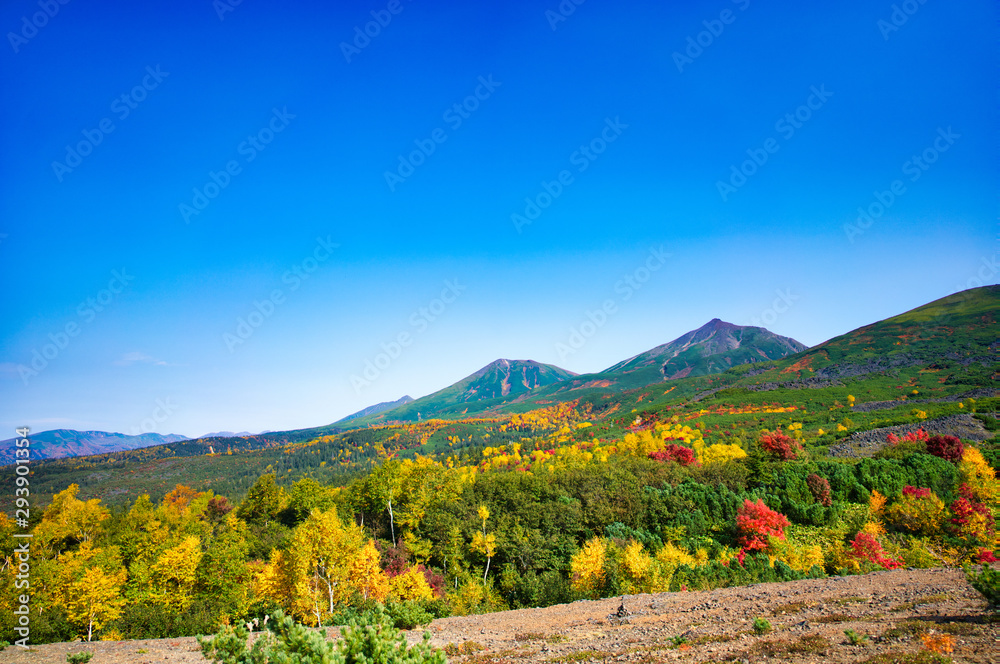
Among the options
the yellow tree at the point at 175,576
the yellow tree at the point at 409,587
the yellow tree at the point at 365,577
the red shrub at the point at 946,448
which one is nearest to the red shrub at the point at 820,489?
the red shrub at the point at 946,448

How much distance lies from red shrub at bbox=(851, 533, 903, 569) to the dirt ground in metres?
9.61

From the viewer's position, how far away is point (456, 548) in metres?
43.7

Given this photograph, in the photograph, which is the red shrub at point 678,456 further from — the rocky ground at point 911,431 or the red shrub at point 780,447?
the rocky ground at point 911,431

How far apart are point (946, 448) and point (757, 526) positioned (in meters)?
34.5

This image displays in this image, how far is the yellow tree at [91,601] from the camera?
3186 cm

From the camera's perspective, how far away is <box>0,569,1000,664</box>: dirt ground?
13.0 metres

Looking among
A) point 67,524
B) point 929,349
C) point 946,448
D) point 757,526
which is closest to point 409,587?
point 757,526

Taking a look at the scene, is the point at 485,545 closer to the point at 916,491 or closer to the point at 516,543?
the point at 516,543

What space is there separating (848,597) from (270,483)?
7650 centimetres

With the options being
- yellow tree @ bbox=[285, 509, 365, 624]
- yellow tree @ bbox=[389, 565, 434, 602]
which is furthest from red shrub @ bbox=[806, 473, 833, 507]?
yellow tree @ bbox=[285, 509, 365, 624]

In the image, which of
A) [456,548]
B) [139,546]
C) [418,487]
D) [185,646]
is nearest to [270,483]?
[139,546]

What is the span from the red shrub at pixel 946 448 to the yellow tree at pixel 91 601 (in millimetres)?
84256

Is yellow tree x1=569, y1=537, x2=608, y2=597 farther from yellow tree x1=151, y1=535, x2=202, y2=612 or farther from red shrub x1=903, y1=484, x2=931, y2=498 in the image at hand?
yellow tree x1=151, y1=535, x2=202, y2=612

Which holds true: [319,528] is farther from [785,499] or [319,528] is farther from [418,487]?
[785,499]
